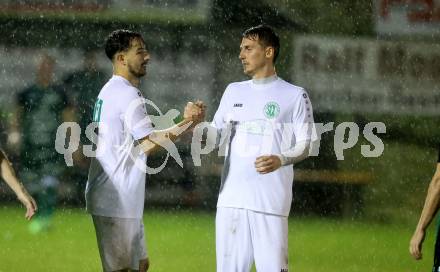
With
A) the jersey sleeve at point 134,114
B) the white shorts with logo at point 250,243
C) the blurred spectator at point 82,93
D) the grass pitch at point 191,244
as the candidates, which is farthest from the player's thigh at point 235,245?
the blurred spectator at point 82,93

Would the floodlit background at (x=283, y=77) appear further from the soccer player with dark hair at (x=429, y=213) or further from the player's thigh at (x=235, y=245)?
the soccer player with dark hair at (x=429, y=213)

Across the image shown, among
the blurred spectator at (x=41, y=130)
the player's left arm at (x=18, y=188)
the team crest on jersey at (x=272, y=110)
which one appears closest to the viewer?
the player's left arm at (x=18, y=188)

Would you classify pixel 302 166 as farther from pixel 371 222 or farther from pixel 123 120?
pixel 123 120

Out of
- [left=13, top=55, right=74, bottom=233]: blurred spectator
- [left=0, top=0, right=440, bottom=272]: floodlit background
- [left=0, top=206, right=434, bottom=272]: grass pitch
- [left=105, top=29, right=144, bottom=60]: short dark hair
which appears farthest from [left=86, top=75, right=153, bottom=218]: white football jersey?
[left=0, top=0, right=440, bottom=272]: floodlit background

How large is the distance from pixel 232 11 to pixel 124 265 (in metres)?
5.22

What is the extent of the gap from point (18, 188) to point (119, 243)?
0.62 m

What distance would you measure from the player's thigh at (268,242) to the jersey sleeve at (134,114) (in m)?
0.50

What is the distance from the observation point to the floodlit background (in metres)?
8.21

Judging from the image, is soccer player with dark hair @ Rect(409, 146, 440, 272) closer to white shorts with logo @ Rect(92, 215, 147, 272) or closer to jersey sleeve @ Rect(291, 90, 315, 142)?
jersey sleeve @ Rect(291, 90, 315, 142)

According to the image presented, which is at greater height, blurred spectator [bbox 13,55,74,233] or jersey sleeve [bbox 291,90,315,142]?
jersey sleeve [bbox 291,90,315,142]

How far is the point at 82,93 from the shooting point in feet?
27.2

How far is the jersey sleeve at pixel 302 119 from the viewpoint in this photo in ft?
12.4

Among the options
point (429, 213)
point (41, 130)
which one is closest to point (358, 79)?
point (41, 130)

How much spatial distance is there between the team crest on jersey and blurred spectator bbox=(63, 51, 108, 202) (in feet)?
14.2
